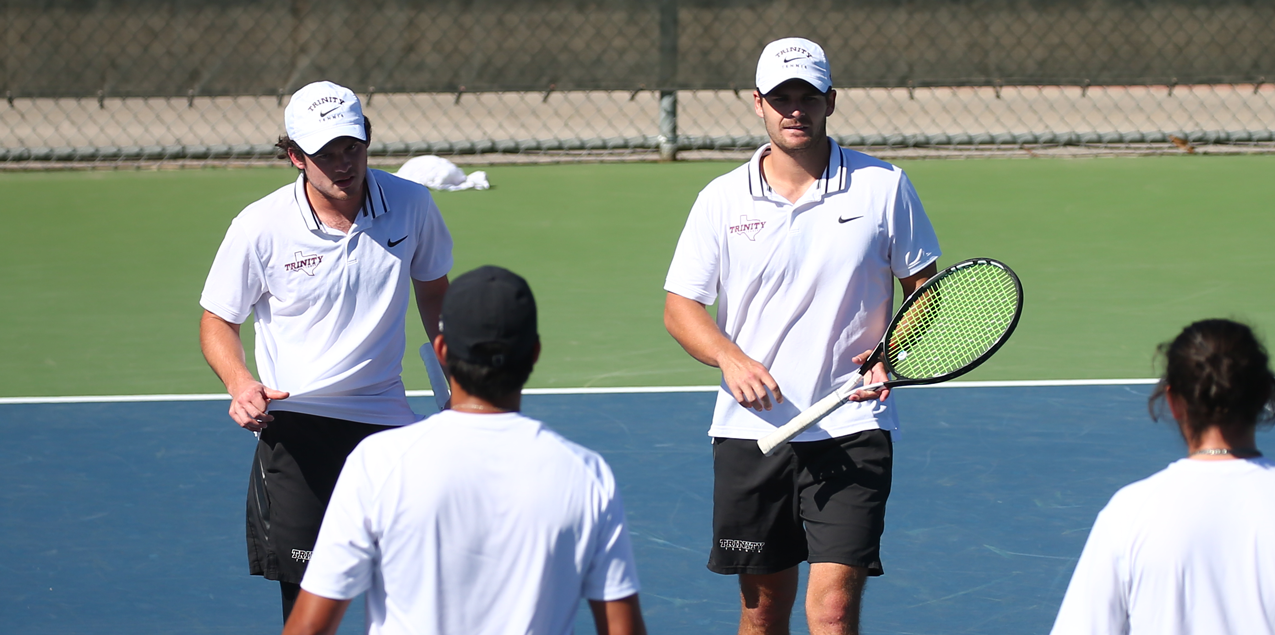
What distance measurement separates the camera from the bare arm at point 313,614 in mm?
2439

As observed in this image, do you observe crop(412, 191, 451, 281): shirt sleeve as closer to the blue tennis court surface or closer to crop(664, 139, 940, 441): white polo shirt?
crop(664, 139, 940, 441): white polo shirt

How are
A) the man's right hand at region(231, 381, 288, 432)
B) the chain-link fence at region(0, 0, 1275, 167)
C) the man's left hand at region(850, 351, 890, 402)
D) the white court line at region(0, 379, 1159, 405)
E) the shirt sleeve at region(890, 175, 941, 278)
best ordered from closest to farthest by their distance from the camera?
the man's right hand at region(231, 381, 288, 432), the man's left hand at region(850, 351, 890, 402), the shirt sleeve at region(890, 175, 941, 278), the white court line at region(0, 379, 1159, 405), the chain-link fence at region(0, 0, 1275, 167)

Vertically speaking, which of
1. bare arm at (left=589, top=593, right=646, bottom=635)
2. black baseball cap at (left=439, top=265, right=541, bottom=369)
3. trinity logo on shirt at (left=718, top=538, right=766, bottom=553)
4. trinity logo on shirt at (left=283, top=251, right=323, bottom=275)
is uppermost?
trinity logo on shirt at (left=283, top=251, right=323, bottom=275)

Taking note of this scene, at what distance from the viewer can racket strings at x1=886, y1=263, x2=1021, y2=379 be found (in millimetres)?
3848

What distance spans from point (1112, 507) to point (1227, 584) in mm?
213

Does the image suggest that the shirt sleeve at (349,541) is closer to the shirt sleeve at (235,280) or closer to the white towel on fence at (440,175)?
the shirt sleeve at (235,280)

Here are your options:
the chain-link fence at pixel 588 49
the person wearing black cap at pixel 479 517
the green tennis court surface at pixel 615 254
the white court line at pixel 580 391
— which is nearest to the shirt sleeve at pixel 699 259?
the person wearing black cap at pixel 479 517

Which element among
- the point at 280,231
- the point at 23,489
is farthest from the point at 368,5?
the point at 280,231

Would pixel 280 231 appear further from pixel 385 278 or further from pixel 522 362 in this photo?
pixel 522 362

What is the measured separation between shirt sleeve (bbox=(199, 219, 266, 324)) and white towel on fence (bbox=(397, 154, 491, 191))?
745 centimetres

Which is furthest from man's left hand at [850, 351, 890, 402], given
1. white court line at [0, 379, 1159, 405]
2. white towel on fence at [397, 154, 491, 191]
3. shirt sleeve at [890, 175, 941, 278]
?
white towel on fence at [397, 154, 491, 191]

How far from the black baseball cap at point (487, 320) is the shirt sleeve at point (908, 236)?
1748 millimetres

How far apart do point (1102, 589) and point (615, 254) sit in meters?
7.23

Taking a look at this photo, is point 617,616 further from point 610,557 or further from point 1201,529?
point 1201,529
